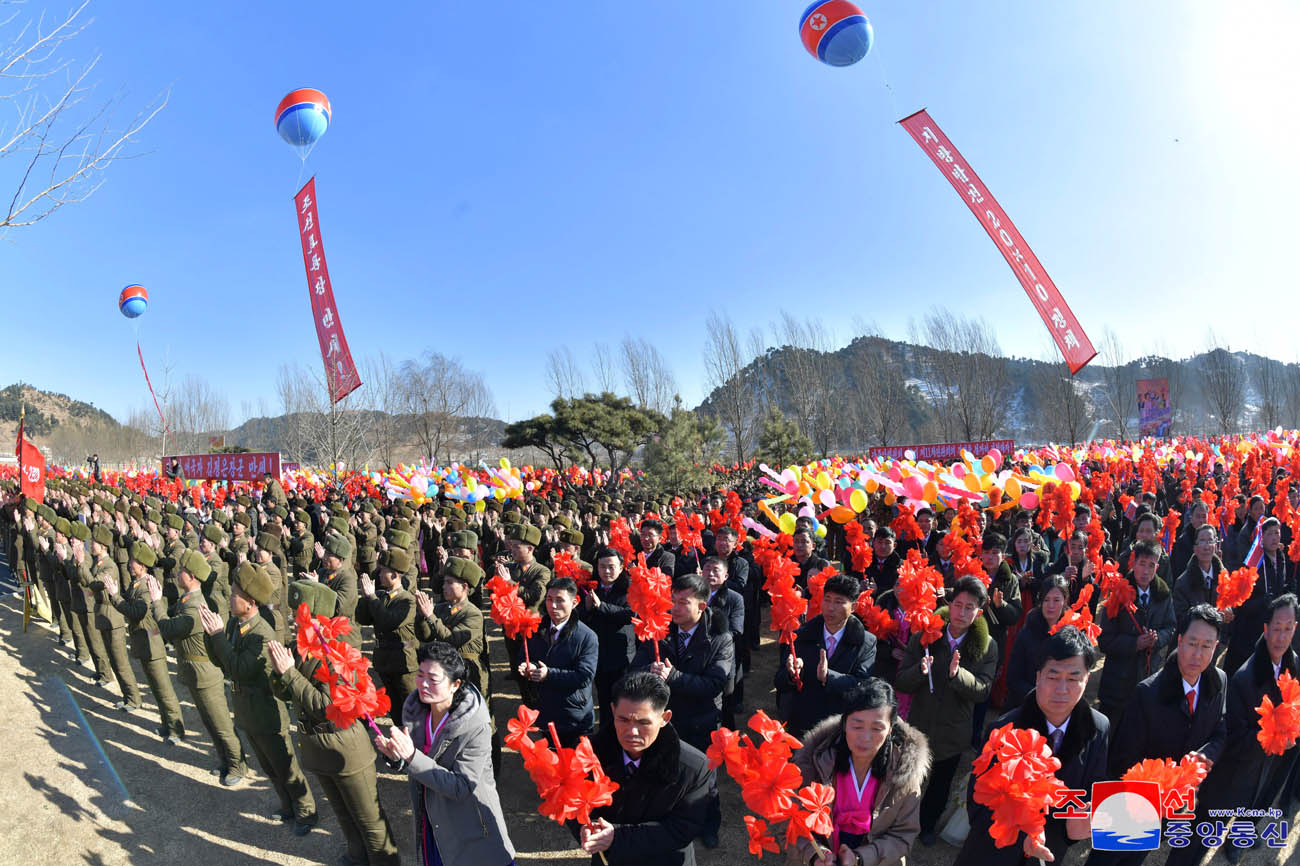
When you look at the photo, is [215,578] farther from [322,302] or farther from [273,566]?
[322,302]

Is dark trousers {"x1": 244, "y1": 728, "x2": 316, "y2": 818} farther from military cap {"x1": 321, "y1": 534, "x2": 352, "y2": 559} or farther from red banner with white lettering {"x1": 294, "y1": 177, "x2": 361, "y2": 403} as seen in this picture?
red banner with white lettering {"x1": 294, "y1": 177, "x2": 361, "y2": 403}

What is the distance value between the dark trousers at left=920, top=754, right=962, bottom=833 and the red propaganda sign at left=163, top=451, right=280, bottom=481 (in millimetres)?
15980

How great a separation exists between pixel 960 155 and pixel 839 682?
1230cm

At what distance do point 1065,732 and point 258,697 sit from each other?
426 cm

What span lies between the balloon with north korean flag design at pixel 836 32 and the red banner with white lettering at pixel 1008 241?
317 centimetres

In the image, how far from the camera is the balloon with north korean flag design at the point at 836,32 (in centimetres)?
994

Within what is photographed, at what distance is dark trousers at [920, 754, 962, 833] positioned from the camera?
3.59 metres

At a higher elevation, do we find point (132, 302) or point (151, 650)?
point (132, 302)

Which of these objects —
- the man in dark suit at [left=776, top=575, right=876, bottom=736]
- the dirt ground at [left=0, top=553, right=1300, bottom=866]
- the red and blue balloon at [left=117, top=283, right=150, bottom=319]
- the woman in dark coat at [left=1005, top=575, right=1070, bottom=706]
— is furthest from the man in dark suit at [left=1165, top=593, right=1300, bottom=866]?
the red and blue balloon at [left=117, top=283, right=150, bottom=319]

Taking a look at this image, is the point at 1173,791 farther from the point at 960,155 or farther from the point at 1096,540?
the point at 960,155

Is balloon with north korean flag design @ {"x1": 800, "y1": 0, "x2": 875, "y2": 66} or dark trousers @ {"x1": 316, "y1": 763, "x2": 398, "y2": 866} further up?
balloon with north korean flag design @ {"x1": 800, "y1": 0, "x2": 875, "y2": 66}

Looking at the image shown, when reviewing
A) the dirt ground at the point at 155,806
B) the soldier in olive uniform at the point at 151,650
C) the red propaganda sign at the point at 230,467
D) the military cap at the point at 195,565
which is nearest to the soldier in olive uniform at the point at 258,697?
the dirt ground at the point at 155,806

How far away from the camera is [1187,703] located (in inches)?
115

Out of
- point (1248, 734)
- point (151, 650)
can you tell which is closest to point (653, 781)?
point (1248, 734)
